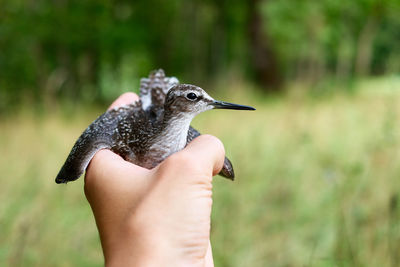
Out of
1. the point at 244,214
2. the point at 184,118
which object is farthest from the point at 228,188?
the point at 184,118

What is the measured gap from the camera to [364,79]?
14211mm

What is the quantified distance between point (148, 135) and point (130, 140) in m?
0.10

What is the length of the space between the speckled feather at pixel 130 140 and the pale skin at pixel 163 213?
344 mm

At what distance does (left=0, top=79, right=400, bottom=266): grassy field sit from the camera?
279cm

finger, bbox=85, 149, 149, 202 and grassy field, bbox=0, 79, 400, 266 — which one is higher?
finger, bbox=85, 149, 149, 202

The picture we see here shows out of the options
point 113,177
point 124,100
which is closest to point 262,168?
point 124,100

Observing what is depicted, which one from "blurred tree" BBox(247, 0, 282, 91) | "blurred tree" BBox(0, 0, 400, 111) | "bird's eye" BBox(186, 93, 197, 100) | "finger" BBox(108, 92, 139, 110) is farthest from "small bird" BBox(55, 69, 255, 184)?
"blurred tree" BBox(247, 0, 282, 91)

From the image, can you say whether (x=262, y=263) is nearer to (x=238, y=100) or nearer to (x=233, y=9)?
(x=238, y=100)

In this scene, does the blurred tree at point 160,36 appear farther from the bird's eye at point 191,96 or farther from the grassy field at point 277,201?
the bird's eye at point 191,96

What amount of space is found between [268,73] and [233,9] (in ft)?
27.2

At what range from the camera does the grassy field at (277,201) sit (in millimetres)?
2793

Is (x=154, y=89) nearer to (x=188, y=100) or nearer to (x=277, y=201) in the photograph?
(x=188, y=100)

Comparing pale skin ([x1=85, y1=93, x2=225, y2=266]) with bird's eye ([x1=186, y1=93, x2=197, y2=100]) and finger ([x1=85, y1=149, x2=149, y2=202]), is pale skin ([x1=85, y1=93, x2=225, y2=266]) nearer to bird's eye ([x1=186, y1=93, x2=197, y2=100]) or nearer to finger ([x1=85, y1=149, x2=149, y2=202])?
finger ([x1=85, y1=149, x2=149, y2=202])

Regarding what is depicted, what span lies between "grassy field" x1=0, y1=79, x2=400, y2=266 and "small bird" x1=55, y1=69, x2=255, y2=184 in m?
0.86
